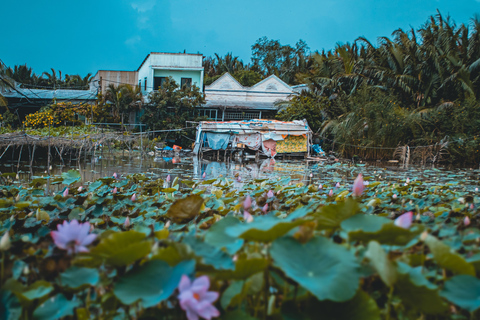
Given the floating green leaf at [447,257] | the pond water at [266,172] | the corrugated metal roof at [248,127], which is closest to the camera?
the floating green leaf at [447,257]

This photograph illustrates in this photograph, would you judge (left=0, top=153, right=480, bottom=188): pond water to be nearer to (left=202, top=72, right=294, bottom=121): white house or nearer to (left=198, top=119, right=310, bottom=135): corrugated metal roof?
(left=198, top=119, right=310, bottom=135): corrugated metal roof

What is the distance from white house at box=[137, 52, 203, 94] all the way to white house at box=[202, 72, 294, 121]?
152cm

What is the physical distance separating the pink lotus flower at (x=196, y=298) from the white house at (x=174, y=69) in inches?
919

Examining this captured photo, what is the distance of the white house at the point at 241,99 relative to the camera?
23.5m

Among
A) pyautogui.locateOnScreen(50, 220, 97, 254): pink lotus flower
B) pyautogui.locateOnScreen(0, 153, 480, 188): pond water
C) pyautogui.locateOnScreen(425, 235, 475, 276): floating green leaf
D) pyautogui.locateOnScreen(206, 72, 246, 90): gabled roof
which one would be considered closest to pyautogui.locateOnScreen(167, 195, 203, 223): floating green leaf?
pyautogui.locateOnScreen(50, 220, 97, 254): pink lotus flower

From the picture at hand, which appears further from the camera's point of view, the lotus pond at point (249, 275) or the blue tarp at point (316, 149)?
the blue tarp at point (316, 149)

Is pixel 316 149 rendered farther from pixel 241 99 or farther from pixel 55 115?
pixel 55 115

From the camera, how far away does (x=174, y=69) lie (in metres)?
23.5

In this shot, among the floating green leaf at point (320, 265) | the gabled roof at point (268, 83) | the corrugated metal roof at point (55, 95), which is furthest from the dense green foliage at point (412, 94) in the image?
the floating green leaf at point (320, 265)

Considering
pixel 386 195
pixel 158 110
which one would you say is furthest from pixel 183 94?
pixel 386 195

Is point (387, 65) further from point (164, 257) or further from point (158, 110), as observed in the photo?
point (164, 257)

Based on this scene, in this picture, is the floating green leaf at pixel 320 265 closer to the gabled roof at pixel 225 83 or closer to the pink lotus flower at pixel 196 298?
the pink lotus flower at pixel 196 298

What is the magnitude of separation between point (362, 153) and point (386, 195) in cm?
1403

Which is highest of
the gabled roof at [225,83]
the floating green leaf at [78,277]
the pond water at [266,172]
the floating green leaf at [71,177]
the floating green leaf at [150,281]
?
the gabled roof at [225,83]
